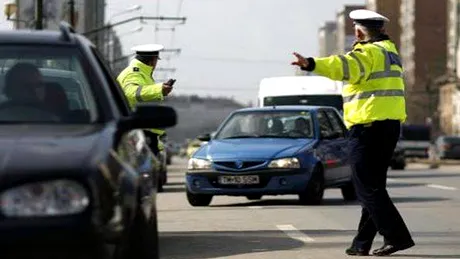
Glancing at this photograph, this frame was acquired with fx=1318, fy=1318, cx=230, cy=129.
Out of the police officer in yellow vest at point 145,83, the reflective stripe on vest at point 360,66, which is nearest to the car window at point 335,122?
the police officer in yellow vest at point 145,83

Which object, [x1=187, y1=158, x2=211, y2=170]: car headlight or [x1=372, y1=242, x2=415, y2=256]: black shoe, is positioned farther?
[x1=187, y1=158, x2=211, y2=170]: car headlight

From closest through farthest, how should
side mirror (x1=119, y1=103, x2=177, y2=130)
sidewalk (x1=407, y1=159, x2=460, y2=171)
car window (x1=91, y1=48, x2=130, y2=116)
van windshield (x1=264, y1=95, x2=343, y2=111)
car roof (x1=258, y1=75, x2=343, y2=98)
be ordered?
side mirror (x1=119, y1=103, x2=177, y2=130) < car window (x1=91, y1=48, x2=130, y2=116) < van windshield (x1=264, y1=95, x2=343, y2=111) < car roof (x1=258, y1=75, x2=343, y2=98) < sidewalk (x1=407, y1=159, x2=460, y2=171)

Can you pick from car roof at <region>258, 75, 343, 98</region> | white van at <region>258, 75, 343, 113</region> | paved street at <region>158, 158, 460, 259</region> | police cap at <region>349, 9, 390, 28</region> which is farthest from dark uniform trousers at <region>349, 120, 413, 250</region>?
car roof at <region>258, 75, 343, 98</region>

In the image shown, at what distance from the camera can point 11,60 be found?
24.5 feet

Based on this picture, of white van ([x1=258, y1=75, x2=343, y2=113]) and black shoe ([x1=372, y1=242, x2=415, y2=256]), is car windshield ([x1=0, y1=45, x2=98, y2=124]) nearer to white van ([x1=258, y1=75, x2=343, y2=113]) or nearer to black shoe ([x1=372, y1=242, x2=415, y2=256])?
black shoe ([x1=372, y1=242, x2=415, y2=256])

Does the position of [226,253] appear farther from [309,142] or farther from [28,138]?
[309,142]

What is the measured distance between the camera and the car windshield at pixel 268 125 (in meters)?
18.9

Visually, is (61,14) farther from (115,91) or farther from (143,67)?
(115,91)

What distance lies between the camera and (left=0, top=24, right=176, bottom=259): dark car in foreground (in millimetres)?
5645

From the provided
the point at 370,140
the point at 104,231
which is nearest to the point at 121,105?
the point at 104,231

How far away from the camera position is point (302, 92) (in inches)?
1160

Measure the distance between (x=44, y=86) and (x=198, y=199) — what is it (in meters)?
11.4

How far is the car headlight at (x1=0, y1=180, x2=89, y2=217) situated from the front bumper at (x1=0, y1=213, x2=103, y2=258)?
0.04m

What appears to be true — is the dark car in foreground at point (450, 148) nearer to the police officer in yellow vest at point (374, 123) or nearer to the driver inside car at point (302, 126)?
the driver inside car at point (302, 126)
